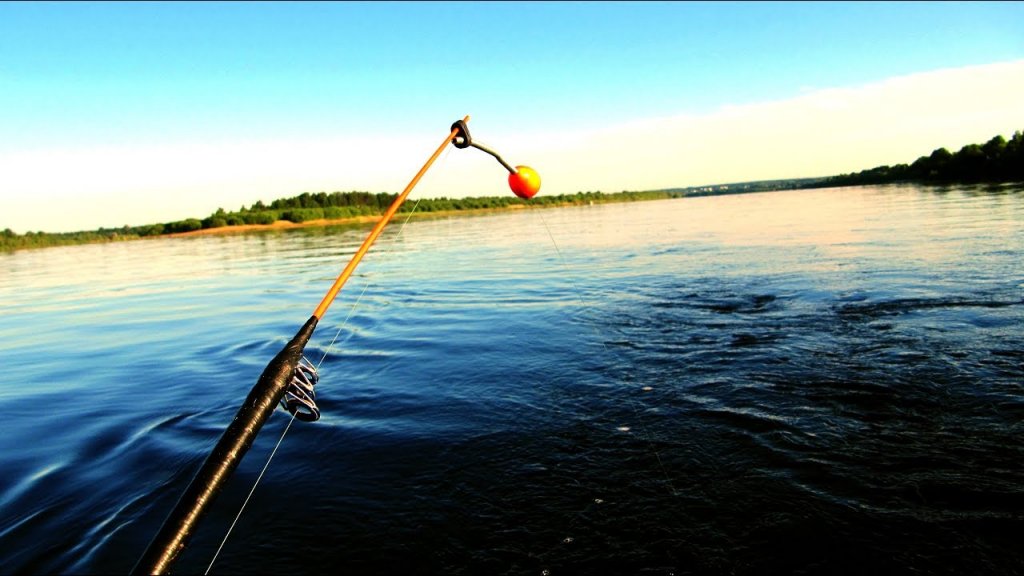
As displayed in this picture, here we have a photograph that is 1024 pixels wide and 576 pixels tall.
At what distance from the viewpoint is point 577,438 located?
15.4ft

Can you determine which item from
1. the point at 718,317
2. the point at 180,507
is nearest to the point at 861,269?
the point at 718,317

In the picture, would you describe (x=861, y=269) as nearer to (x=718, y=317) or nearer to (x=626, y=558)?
(x=718, y=317)

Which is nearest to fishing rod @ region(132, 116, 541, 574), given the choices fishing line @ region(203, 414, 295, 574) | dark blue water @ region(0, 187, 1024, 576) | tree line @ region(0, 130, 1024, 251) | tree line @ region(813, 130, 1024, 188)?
fishing line @ region(203, 414, 295, 574)

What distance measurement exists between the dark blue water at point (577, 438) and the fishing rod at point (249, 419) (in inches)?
46.6

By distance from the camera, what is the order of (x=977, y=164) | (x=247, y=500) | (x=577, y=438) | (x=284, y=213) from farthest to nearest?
1. (x=284, y=213)
2. (x=977, y=164)
3. (x=577, y=438)
4. (x=247, y=500)

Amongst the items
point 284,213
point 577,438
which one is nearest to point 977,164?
point 577,438

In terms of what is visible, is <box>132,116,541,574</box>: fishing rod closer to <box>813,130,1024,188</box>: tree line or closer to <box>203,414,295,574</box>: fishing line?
<box>203,414,295,574</box>: fishing line

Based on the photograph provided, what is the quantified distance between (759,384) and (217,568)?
4.82 m

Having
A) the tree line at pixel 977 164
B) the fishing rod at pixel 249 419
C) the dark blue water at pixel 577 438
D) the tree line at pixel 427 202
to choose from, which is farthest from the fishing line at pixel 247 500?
the tree line at pixel 977 164

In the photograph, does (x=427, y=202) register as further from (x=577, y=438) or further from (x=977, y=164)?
(x=577, y=438)

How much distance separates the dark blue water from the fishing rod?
46.6 inches

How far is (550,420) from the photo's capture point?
16.7 ft

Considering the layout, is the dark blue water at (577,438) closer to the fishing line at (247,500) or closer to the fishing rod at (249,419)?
the fishing line at (247,500)

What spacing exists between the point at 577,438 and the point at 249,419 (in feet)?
9.33
